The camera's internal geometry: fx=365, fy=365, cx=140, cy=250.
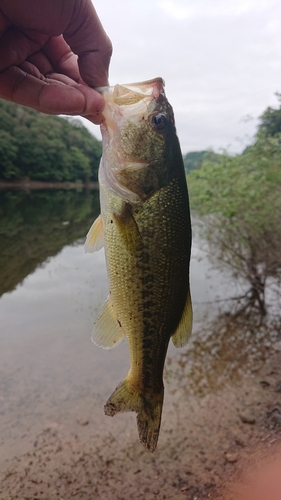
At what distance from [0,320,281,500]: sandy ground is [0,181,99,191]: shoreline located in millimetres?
49483

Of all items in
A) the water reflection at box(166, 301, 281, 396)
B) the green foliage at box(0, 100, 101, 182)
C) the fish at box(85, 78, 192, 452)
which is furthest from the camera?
the green foliage at box(0, 100, 101, 182)

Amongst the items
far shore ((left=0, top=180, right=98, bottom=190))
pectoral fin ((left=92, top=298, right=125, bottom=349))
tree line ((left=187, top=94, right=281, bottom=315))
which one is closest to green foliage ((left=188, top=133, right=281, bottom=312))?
tree line ((left=187, top=94, right=281, bottom=315))

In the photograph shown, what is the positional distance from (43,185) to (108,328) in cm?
6362

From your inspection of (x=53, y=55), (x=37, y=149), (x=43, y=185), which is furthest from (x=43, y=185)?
(x=53, y=55)

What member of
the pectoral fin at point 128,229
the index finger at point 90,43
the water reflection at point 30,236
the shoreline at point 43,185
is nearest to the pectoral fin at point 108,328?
the pectoral fin at point 128,229

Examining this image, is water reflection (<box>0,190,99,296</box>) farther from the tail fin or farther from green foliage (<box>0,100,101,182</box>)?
green foliage (<box>0,100,101,182</box>)

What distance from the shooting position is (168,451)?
514cm

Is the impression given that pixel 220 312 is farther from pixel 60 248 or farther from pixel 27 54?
pixel 60 248

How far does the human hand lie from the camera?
185cm

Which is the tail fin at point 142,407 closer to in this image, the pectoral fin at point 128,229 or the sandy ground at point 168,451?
the pectoral fin at point 128,229

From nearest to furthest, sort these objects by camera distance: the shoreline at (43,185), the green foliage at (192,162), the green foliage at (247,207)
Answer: the green foliage at (247,207), the green foliage at (192,162), the shoreline at (43,185)

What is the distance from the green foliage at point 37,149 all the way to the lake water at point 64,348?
41.2 metres

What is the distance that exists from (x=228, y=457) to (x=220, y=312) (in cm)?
499

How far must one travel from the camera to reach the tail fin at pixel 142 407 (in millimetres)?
2072
